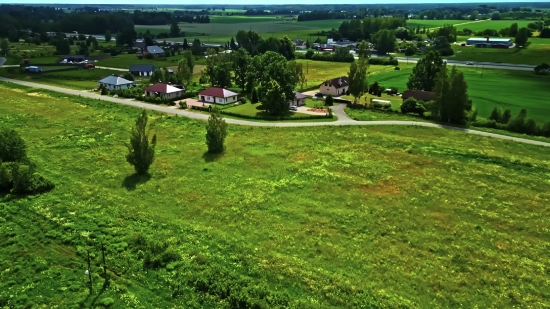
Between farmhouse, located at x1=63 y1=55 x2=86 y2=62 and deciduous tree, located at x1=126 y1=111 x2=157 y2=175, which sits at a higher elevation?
farmhouse, located at x1=63 y1=55 x2=86 y2=62

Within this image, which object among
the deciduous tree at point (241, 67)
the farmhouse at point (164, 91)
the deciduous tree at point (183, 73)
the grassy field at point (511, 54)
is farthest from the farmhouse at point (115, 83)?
the grassy field at point (511, 54)

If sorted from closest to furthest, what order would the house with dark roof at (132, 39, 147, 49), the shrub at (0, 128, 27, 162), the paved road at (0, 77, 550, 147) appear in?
the shrub at (0, 128, 27, 162) < the paved road at (0, 77, 550, 147) < the house with dark roof at (132, 39, 147, 49)

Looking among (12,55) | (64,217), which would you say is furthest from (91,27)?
(64,217)

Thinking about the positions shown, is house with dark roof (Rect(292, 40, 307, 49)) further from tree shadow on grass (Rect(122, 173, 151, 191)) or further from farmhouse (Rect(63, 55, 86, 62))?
tree shadow on grass (Rect(122, 173, 151, 191))

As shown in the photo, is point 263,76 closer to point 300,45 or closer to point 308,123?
point 308,123

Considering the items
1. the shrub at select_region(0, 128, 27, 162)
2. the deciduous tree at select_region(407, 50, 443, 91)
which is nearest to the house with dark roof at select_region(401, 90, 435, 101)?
the deciduous tree at select_region(407, 50, 443, 91)

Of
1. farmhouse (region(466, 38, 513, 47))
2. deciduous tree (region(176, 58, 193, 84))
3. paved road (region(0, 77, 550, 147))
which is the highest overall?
farmhouse (region(466, 38, 513, 47))

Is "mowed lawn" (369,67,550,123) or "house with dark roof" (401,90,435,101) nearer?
"mowed lawn" (369,67,550,123)
